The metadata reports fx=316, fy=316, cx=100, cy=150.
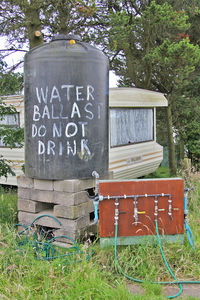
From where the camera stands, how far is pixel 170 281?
10.3 feet

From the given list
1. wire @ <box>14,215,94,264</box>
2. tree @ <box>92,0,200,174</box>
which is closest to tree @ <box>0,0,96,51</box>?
tree @ <box>92,0,200,174</box>

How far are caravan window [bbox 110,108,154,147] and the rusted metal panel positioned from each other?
4.47 metres

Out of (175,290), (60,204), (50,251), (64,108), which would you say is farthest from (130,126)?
(175,290)

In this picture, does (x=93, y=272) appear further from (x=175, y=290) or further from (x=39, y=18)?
(x=39, y=18)

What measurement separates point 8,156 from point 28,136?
18.7 feet

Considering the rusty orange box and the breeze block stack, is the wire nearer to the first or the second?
the breeze block stack

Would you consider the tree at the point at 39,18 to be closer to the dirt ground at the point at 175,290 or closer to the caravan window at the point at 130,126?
the caravan window at the point at 130,126

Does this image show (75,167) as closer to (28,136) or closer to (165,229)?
(28,136)

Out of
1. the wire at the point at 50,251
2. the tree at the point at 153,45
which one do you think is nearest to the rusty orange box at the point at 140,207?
the wire at the point at 50,251

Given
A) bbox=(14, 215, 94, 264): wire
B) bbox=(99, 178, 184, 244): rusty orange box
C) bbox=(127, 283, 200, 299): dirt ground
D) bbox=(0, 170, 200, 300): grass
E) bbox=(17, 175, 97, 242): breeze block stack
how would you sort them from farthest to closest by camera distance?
bbox=(17, 175, 97, 242): breeze block stack, bbox=(99, 178, 184, 244): rusty orange box, bbox=(14, 215, 94, 264): wire, bbox=(127, 283, 200, 299): dirt ground, bbox=(0, 170, 200, 300): grass

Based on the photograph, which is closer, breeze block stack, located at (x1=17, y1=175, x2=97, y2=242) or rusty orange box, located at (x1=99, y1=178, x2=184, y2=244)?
rusty orange box, located at (x1=99, y1=178, x2=184, y2=244)

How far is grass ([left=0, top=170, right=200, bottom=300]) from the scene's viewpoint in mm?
2826

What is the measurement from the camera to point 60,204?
4.08 m

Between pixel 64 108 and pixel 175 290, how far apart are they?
94.8 inches
